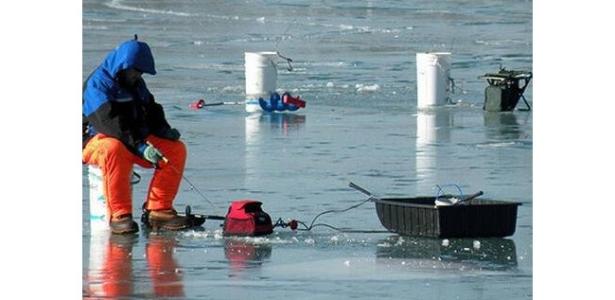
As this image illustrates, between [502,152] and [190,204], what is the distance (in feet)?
10.7

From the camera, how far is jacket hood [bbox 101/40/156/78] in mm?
10297

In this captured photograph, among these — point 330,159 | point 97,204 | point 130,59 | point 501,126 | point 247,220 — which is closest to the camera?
point 130,59

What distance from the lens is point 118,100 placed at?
10461 mm

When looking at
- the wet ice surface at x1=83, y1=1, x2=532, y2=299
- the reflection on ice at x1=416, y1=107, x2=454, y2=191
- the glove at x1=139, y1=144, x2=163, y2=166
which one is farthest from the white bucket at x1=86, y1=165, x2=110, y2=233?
the reflection on ice at x1=416, y1=107, x2=454, y2=191

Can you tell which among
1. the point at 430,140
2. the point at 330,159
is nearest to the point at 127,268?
the point at 330,159

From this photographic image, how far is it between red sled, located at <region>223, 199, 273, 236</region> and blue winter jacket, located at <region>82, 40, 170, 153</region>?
624 mm

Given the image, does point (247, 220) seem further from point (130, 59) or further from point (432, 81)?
point (432, 81)

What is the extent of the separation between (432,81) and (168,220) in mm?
7505
